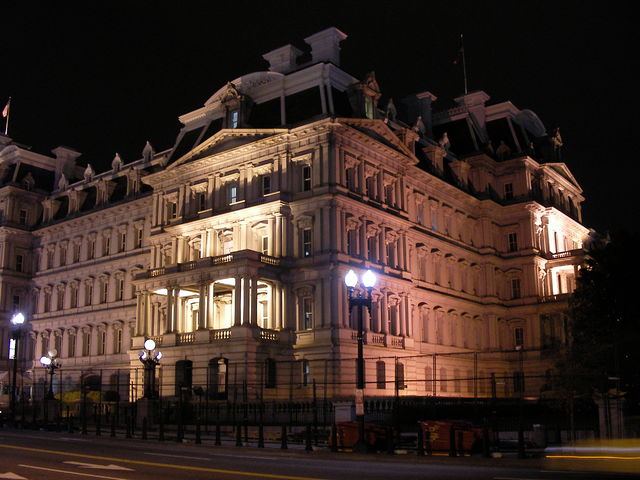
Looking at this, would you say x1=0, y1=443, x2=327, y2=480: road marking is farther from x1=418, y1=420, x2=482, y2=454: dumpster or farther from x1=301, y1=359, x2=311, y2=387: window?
x1=301, y1=359, x2=311, y2=387: window

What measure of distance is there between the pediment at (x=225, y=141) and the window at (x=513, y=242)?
90.2ft

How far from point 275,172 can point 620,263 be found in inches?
862

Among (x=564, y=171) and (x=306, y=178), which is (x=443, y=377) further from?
(x=564, y=171)

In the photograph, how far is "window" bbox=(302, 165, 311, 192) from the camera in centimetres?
4706

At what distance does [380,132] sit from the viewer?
50.2 m

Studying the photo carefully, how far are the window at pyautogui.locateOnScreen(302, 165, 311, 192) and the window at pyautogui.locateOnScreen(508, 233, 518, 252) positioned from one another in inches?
1005

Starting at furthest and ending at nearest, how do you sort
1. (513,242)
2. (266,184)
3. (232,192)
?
(513,242) < (232,192) < (266,184)

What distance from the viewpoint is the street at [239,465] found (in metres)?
14.8

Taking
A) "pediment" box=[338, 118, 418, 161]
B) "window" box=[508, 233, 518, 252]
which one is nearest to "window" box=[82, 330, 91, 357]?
"pediment" box=[338, 118, 418, 161]

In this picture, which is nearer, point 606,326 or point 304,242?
point 606,326

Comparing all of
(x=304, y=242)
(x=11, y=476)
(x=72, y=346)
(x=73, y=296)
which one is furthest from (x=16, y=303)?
(x=11, y=476)

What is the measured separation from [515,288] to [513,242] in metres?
4.13

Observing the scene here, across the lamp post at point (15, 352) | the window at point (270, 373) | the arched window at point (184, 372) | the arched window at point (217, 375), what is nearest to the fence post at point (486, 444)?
the window at point (270, 373)

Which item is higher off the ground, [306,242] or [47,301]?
[306,242]
